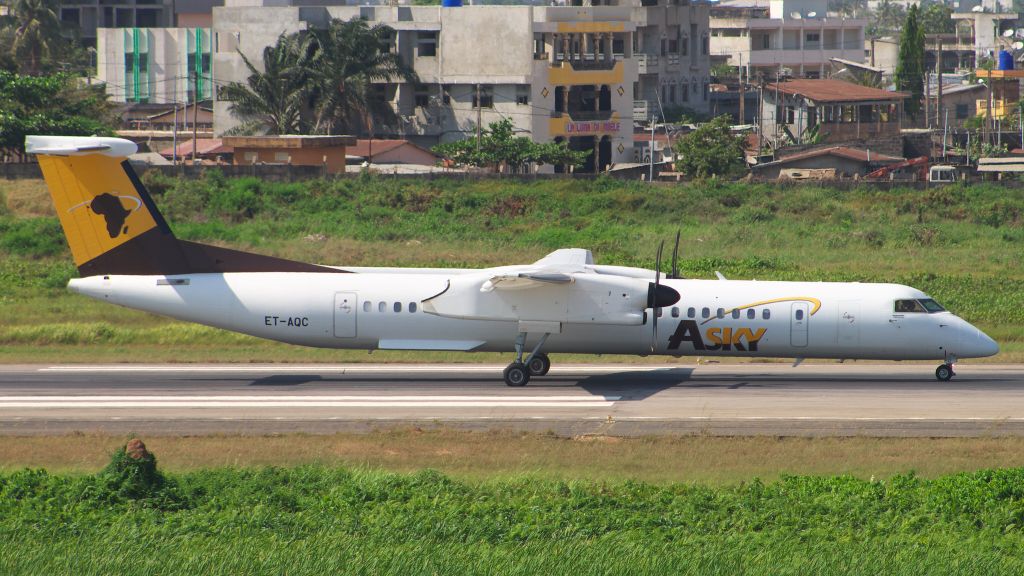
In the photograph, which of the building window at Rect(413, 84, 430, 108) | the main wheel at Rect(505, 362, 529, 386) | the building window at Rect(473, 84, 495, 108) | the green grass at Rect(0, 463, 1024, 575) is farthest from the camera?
the building window at Rect(413, 84, 430, 108)

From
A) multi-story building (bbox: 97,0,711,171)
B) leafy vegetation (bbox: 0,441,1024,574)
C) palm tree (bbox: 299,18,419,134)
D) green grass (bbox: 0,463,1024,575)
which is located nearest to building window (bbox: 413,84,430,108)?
multi-story building (bbox: 97,0,711,171)

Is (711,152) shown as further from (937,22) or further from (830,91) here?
(937,22)

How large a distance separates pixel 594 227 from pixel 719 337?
1055 inches

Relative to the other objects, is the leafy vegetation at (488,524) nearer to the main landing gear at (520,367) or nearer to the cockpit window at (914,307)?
the main landing gear at (520,367)

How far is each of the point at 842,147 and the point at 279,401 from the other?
59.0m

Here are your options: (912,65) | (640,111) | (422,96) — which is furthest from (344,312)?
(912,65)

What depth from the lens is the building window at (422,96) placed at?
81562 millimetres

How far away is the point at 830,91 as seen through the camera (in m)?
89.8

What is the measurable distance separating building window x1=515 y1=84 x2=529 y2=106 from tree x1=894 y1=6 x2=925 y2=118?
149 ft

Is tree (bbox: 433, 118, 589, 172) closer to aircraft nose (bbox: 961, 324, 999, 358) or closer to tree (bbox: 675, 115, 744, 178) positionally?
tree (bbox: 675, 115, 744, 178)

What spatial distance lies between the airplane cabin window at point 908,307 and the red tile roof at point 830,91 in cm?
6102

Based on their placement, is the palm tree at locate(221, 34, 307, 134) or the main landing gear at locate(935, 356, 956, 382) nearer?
the main landing gear at locate(935, 356, 956, 382)

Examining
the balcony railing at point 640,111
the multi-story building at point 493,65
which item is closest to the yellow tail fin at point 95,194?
the multi-story building at point 493,65

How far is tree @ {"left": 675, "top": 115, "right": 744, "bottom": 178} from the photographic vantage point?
69.7 m
